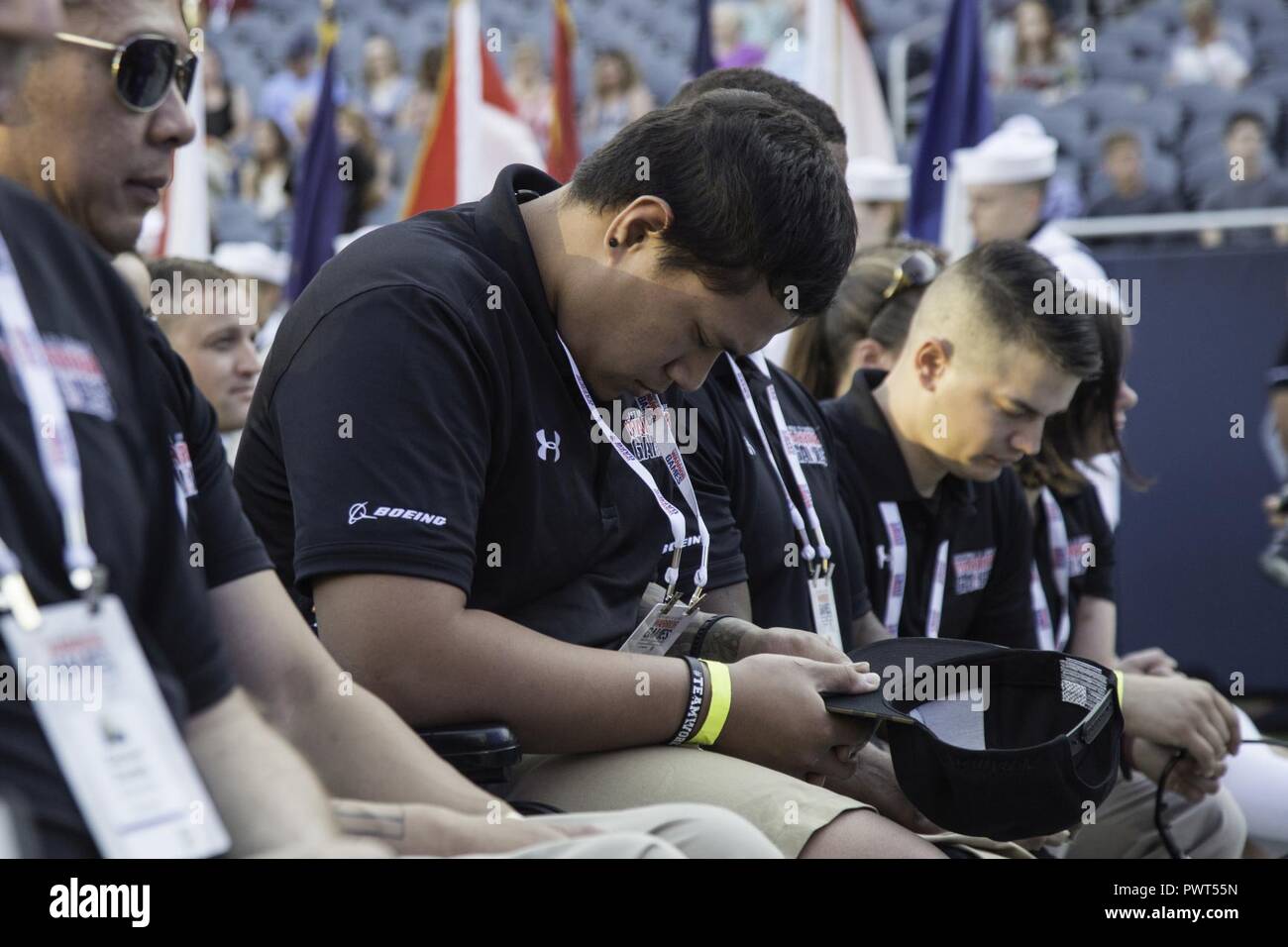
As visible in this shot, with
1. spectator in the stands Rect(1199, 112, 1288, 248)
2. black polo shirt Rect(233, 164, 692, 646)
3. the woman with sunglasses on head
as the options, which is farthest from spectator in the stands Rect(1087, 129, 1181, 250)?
black polo shirt Rect(233, 164, 692, 646)

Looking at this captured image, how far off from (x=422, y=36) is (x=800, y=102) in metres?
10.7

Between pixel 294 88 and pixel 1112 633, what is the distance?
9650 mm

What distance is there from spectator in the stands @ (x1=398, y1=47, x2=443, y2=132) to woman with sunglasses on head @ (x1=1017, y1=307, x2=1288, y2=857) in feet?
21.2

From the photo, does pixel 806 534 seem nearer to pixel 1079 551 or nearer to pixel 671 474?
pixel 671 474

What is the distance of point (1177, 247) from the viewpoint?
25.6 ft

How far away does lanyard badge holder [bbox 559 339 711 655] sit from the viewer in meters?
2.51

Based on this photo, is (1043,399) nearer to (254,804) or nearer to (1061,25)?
(254,804)

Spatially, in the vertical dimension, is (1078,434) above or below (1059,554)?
above

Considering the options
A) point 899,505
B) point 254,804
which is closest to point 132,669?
point 254,804

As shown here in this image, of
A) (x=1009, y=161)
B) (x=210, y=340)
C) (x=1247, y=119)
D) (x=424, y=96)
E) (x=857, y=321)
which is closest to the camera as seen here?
(x=857, y=321)

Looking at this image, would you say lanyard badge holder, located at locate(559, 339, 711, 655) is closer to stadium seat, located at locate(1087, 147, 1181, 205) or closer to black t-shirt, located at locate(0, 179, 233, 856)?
black t-shirt, located at locate(0, 179, 233, 856)

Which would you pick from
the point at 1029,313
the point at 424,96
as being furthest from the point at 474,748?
the point at 424,96

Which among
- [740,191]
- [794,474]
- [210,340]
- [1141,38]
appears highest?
[1141,38]

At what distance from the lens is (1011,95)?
35.2 ft
